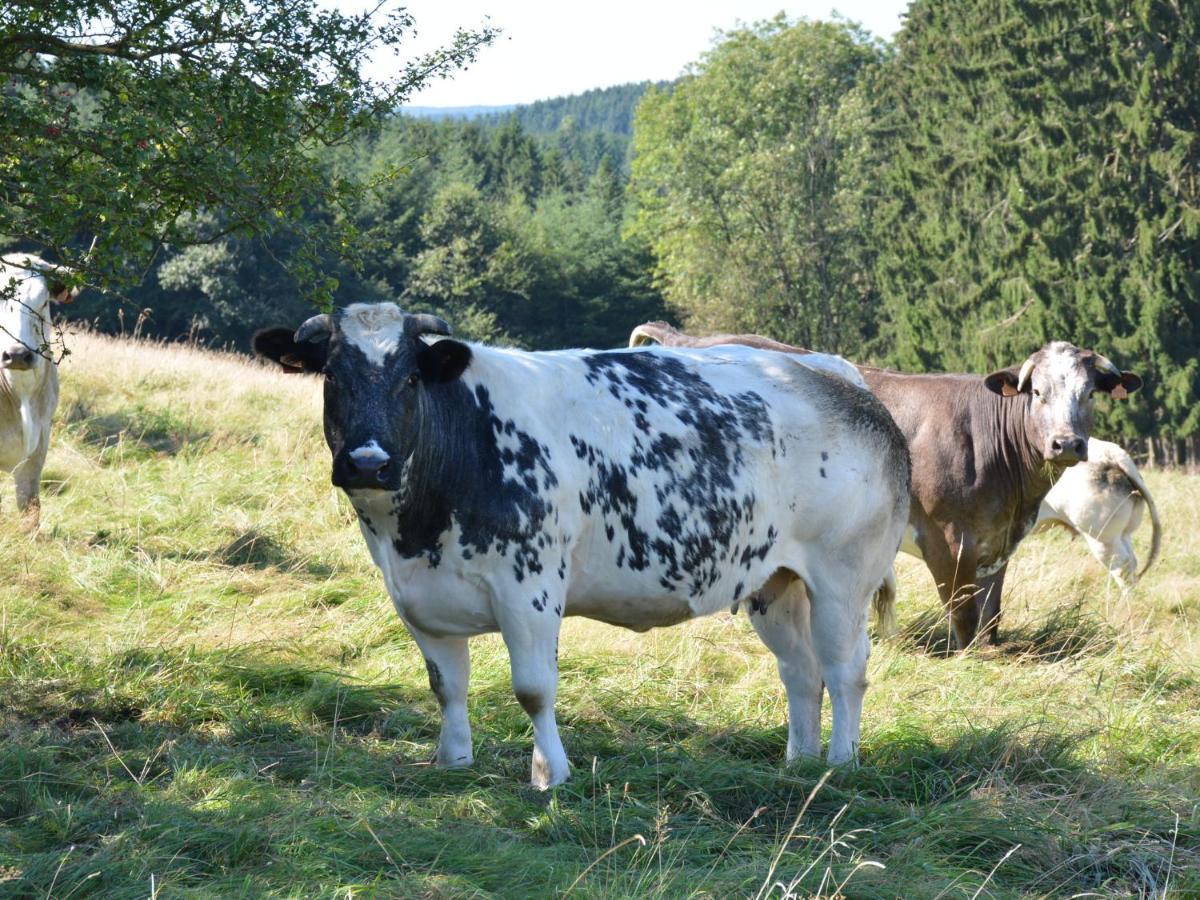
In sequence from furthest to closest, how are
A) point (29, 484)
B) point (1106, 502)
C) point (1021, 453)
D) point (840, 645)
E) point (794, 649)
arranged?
point (1106, 502) → point (29, 484) → point (1021, 453) → point (794, 649) → point (840, 645)

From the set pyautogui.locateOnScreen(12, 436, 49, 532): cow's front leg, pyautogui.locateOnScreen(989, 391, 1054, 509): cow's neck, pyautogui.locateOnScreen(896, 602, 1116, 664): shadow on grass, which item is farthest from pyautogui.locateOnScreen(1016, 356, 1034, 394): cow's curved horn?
pyautogui.locateOnScreen(12, 436, 49, 532): cow's front leg

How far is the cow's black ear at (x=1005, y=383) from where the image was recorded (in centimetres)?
1023

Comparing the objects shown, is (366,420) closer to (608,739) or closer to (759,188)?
(608,739)

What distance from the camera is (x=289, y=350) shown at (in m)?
5.84

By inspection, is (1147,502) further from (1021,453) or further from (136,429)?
(136,429)

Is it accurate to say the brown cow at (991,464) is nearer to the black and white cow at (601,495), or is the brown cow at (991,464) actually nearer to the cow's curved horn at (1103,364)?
the cow's curved horn at (1103,364)

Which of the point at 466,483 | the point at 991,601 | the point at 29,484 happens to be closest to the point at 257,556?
the point at 29,484

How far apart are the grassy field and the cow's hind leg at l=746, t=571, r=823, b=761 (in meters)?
0.21

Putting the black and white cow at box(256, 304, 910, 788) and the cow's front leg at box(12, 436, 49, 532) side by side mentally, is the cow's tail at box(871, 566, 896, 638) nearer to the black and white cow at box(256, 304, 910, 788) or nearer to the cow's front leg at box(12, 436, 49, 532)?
the black and white cow at box(256, 304, 910, 788)

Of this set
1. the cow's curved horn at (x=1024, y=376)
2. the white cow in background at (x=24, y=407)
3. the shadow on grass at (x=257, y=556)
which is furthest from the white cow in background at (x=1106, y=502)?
the white cow in background at (x=24, y=407)

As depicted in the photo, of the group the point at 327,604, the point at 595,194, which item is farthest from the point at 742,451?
the point at 595,194

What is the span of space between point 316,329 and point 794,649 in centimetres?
301

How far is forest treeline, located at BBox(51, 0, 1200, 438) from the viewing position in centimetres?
3425

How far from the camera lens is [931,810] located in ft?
18.2
